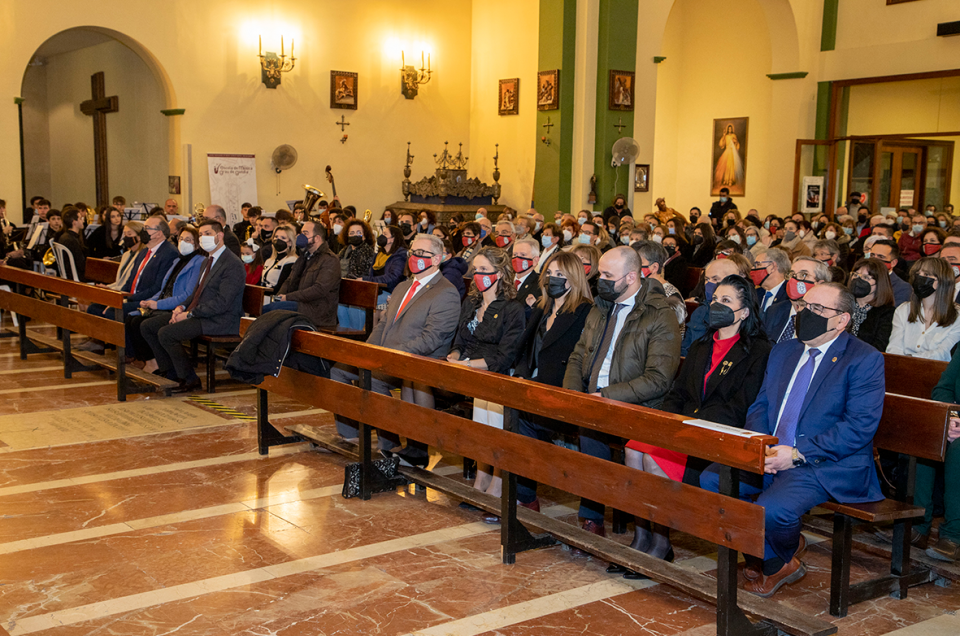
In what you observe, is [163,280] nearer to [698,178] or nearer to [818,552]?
[818,552]

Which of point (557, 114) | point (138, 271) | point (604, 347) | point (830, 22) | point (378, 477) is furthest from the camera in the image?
point (830, 22)

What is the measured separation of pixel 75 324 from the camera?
24.9 ft

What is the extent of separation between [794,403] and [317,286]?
4544 mm

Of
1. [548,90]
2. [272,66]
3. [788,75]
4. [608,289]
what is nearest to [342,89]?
[272,66]

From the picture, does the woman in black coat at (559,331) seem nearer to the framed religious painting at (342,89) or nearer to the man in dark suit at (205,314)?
the man in dark suit at (205,314)

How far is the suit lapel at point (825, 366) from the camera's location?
3.76 m

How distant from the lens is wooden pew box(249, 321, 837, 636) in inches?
126

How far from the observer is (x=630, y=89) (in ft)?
53.9

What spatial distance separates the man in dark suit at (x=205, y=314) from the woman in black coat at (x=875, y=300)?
456 cm

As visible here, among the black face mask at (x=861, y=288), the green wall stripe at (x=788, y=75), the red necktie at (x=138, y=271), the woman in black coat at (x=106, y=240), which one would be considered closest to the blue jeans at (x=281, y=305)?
the red necktie at (x=138, y=271)

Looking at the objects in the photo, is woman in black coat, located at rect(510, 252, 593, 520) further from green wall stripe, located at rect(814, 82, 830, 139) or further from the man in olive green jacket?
green wall stripe, located at rect(814, 82, 830, 139)

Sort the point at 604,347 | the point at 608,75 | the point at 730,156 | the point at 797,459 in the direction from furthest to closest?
the point at 730,156, the point at 608,75, the point at 604,347, the point at 797,459

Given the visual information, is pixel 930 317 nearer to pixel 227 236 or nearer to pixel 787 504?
pixel 787 504

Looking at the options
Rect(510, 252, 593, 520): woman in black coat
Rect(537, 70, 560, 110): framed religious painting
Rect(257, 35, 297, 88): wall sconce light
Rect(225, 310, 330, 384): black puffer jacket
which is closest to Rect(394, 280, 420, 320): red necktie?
Rect(225, 310, 330, 384): black puffer jacket
